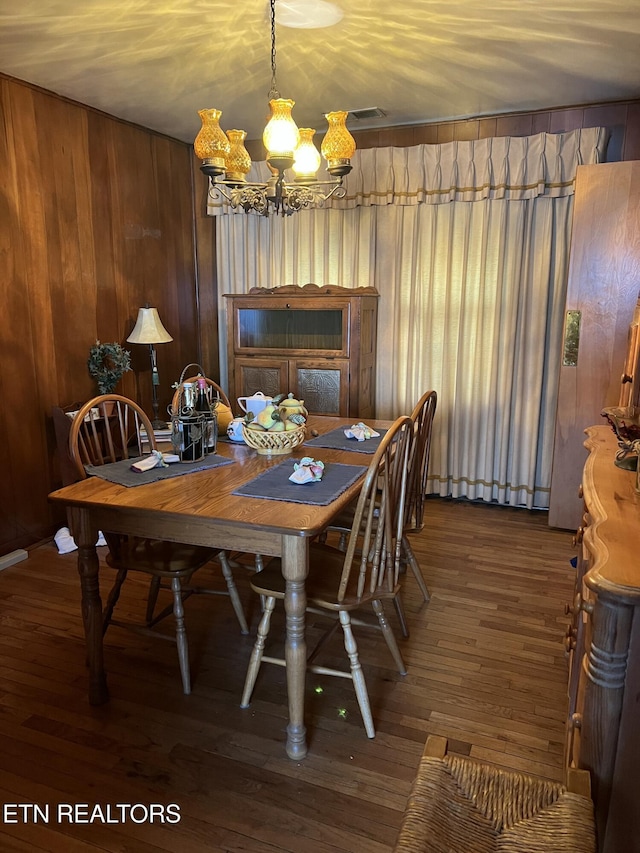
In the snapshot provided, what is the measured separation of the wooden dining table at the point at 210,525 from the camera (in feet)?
5.56

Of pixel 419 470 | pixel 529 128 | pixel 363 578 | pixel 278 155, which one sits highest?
pixel 529 128

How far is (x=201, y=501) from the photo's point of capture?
1847mm

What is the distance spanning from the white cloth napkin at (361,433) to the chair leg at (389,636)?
759 mm

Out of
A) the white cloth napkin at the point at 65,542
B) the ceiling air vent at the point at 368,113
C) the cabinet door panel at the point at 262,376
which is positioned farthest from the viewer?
the cabinet door panel at the point at 262,376

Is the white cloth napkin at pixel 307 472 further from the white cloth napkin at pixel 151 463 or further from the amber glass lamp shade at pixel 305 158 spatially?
the amber glass lamp shade at pixel 305 158

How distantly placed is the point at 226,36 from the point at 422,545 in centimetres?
263

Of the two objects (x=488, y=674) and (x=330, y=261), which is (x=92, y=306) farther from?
(x=488, y=674)

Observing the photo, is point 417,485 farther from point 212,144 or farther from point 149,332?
point 149,332

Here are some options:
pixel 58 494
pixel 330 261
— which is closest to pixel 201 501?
pixel 58 494

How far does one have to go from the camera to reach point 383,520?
6.11ft

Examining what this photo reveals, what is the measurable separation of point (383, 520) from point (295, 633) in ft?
1.39

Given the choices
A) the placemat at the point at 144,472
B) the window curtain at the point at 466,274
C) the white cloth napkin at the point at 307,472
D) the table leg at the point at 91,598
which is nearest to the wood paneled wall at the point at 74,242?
the window curtain at the point at 466,274

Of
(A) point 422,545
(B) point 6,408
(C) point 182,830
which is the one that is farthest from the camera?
(A) point 422,545

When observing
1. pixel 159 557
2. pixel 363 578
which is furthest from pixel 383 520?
pixel 159 557
